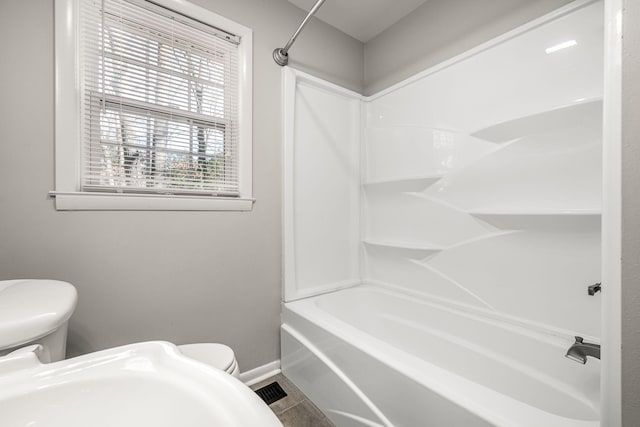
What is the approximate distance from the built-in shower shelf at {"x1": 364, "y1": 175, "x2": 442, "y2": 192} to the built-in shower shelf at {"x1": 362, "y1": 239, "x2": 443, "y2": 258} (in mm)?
407

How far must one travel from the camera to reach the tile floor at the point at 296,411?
1359mm

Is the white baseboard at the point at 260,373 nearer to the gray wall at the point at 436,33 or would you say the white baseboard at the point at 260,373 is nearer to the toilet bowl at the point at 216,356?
the toilet bowl at the point at 216,356

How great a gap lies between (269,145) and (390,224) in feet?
3.64

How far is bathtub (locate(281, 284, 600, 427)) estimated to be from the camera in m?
0.88

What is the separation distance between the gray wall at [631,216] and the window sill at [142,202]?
1.55 m

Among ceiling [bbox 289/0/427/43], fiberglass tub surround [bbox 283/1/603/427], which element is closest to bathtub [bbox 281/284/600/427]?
fiberglass tub surround [bbox 283/1/603/427]

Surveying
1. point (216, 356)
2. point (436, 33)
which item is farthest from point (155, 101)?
point (436, 33)

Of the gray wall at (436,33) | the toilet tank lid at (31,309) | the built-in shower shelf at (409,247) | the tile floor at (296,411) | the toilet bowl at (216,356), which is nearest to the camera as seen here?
the toilet tank lid at (31,309)

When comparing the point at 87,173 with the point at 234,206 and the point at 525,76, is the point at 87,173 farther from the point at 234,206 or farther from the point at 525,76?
the point at 525,76

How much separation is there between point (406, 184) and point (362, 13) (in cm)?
135

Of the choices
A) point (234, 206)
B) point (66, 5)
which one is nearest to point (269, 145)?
point (234, 206)

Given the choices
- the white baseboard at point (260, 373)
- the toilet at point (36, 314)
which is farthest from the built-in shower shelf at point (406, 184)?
the toilet at point (36, 314)

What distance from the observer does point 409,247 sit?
6.14 feet

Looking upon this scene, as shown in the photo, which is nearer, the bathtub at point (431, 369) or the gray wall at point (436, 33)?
the bathtub at point (431, 369)
